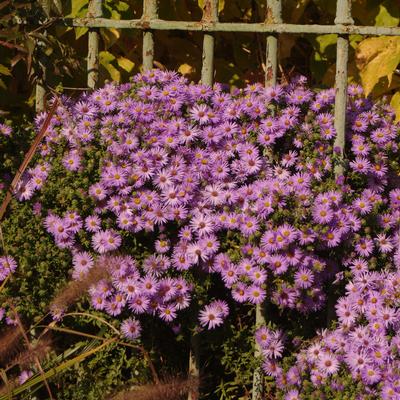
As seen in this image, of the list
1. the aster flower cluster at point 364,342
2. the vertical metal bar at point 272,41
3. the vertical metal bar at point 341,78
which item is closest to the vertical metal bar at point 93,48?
the vertical metal bar at point 272,41

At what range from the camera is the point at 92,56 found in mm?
3189

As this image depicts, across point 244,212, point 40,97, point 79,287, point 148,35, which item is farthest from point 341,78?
point 79,287

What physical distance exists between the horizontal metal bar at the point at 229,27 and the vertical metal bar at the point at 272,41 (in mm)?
29

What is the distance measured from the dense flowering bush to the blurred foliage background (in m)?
0.23

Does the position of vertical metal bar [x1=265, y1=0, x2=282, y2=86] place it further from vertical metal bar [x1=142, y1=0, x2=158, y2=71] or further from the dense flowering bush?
vertical metal bar [x1=142, y1=0, x2=158, y2=71]

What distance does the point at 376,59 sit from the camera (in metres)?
3.14

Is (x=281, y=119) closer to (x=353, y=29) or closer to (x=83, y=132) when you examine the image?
(x=353, y=29)

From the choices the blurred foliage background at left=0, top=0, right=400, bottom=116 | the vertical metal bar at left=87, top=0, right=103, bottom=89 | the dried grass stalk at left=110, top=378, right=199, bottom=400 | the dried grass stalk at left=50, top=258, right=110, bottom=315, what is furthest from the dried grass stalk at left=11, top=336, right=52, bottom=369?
the vertical metal bar at left=87, top=0, right=103, bottom=89

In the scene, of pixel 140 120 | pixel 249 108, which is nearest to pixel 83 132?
pixel 140 120

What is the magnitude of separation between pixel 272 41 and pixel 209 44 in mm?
237

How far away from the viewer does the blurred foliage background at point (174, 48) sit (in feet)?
10.2

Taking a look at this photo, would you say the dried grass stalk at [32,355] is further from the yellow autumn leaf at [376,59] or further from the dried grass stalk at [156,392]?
the yellow autumn leaf at [376,59]

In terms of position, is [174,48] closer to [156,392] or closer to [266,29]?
[266,29]

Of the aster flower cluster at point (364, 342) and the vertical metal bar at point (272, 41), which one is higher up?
the vertical metal bar at point (272, 41)
